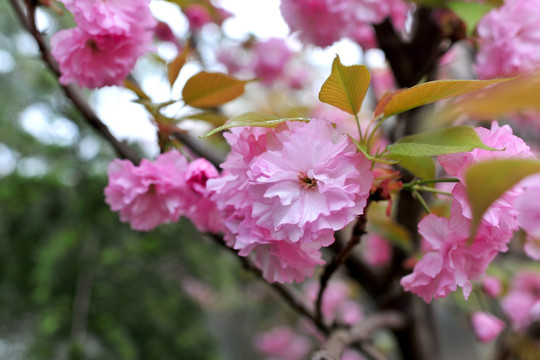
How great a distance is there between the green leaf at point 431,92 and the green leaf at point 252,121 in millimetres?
88

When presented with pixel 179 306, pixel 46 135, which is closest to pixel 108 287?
pixel 179 306

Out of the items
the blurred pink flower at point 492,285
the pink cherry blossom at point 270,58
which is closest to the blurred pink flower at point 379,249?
the blurred pink flower at point 492,285

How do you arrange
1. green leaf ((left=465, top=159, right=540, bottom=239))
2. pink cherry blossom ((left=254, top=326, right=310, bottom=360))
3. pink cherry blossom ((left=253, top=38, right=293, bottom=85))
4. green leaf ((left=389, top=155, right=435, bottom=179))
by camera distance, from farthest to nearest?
pink cherry blossom ((left=254, top=326, right=310, bottom=360)) → pink cherry blossom ((left=253, top=38, right=293, bottom=85)) → green leaf ((left=389, top=155, right=435, bottom=179)) → green leaf ((left=465, top=159, right=540, bottom=239))

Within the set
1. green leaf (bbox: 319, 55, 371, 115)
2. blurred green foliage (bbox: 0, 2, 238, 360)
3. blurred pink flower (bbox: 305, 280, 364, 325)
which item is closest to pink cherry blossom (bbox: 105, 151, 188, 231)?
green leaf (bbox: 319, 55, 371, 115)

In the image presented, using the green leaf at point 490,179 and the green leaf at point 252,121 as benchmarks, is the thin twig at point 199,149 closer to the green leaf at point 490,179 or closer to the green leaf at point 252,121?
the green leaf at point 252,121

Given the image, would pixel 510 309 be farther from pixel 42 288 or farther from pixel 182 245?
pixel 42 288

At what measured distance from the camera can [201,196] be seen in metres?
0.54

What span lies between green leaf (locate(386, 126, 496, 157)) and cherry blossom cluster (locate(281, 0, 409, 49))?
17.3 inches

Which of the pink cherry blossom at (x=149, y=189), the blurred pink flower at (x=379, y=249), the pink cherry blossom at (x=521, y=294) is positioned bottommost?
the pink cherry blossom at (x=521, y=294)

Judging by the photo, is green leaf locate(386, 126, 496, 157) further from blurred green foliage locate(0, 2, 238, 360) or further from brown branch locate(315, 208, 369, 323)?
blurred green foliage locate(0, 2, 238, 360)

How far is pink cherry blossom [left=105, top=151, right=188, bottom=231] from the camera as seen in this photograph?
0.54 metres

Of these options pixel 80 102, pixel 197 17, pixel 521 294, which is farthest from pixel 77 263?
pixel 521 294

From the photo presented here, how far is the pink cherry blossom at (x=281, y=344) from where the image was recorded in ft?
7.66

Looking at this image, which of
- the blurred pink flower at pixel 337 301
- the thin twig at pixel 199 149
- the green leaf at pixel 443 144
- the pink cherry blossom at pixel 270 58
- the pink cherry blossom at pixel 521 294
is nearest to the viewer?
the green leaf at pixel 443 144
